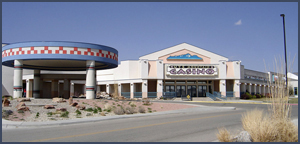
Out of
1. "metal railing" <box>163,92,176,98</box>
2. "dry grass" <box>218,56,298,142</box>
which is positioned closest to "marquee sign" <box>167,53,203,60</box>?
"metal railing" <box>163,92,176,98</box>

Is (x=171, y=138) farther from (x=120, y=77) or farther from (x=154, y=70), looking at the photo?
(x=120, y=77)

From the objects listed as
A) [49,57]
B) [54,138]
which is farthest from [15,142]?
[49,57]

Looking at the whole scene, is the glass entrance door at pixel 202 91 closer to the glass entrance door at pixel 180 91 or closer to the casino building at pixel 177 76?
the casino building at pixel 177 76

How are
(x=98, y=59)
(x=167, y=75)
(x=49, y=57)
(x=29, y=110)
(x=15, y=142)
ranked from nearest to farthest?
(x=15, y=142)
(x=29, y=110)
(x=49, y=57)
(x=98, y=59)
(x=167, y=75)

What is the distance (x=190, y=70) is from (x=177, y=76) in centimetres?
247

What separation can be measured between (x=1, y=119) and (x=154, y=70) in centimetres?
3446

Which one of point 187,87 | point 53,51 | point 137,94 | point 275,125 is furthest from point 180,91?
point 275,125

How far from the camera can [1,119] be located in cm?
1302

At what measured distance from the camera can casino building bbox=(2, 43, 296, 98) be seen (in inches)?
1816

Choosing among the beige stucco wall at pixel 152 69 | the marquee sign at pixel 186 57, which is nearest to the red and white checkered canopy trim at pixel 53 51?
the beige stucco wall at pixel 152 69

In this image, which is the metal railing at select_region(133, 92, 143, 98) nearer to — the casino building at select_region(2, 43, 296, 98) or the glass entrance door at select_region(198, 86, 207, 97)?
the casino building at select_region(2, 43, 296, 98)

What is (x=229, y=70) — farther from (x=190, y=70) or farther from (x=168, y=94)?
(x=168, y=94)

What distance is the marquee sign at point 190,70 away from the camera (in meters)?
46.1

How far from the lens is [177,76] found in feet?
153
